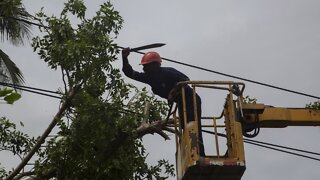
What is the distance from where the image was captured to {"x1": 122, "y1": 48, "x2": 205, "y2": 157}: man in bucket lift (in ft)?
26.0

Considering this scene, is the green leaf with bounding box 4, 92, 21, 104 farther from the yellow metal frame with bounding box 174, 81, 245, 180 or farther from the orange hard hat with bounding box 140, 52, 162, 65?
the orange hard hat with bounding box 140, 52, 162, 65

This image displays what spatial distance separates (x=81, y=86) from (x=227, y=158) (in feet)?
9.77

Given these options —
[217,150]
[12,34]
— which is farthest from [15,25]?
[217,150]

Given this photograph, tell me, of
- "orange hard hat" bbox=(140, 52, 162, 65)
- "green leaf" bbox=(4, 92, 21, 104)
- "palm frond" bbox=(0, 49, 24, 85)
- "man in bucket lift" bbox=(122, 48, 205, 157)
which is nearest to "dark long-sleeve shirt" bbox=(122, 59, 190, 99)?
"man in bucket lift" bbox=(122, 48, 205, 157)

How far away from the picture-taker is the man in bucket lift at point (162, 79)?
26.0 ft

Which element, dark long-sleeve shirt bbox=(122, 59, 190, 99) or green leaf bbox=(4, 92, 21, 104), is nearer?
green leaf bbox=(4, 92, 21, 104)

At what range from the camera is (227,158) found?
744cm

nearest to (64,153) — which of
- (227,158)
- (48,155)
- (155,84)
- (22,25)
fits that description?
(48,155)

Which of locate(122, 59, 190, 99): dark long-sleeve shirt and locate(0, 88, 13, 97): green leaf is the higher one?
locate(122, 59, 190, 99): dark long-sleeve shirt

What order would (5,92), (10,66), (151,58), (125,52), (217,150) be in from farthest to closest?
(10,66) < (151,58) < (125,52) < (217,150) < (5,92)

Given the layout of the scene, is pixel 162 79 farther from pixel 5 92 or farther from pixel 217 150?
pixel 5 92

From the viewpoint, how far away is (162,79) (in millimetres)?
8594

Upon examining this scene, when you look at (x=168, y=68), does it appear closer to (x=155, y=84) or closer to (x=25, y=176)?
(x=155, y=84)

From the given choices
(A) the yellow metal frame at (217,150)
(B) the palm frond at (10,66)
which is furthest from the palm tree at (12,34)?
(A) the yellow metal frame at (217,150)
